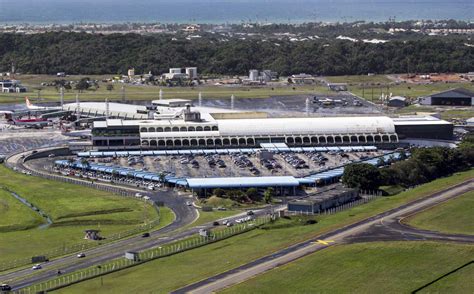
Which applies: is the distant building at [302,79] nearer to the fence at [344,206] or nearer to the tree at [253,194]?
the fence at [344,206]

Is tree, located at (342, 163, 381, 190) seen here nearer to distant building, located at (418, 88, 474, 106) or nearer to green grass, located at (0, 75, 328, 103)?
distant building, located at (418, 88, 474, 106)

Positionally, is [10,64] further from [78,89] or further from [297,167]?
[297,167]

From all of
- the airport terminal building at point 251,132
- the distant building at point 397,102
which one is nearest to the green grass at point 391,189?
the airport terminal building at point 251,132

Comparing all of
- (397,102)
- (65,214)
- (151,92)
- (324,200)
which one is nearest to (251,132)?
(324,200)

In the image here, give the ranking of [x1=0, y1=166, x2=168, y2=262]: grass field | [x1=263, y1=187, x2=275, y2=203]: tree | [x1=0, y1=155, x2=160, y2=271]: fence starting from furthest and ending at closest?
[x1=263, y1=187, x2=275, y2=203]: tree, [x1=0, y1=166, x2=168, y2=262]: grass field, [x1=0, y1=155, x2=160, y2=271]: fence

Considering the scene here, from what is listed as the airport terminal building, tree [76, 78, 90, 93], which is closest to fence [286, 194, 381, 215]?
the airport terminal building

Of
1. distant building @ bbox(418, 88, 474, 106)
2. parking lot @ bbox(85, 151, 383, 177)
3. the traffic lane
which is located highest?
distant building @ bbox(418, 88, 474, 106)
